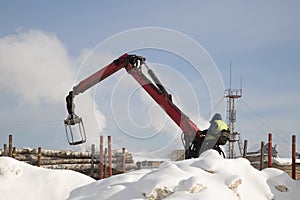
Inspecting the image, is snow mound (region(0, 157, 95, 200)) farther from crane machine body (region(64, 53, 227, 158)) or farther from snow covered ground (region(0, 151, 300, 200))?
crane machine body (region(64, 53, 227, 158))

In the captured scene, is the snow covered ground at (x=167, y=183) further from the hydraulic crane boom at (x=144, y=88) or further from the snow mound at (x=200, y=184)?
the hydraulic crane boom at (x=144, y=88)

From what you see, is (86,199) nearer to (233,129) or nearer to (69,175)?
(69,175)

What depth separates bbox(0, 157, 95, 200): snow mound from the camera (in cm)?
723

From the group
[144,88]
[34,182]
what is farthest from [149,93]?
[34,182]

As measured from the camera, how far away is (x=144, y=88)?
1300cm

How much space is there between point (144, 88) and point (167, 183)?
7.24 m

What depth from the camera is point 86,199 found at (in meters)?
6.41

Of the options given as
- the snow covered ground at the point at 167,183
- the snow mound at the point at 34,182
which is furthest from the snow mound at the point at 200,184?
the snow mound at the point at 34,182

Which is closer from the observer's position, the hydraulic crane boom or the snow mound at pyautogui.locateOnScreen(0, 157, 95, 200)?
the snow mound at pyautogui.locateOnScreen(0, 157, 95, 200)

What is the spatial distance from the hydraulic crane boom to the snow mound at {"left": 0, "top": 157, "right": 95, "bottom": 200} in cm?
468

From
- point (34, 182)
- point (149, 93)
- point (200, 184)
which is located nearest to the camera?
point (200, 184)

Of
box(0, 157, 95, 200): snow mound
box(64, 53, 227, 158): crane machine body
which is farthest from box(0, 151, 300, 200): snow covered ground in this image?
box(64, 53, 227, 158): crane machine body

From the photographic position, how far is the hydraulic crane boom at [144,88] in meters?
12.2

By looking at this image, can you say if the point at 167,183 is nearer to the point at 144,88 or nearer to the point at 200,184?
the point at 200,184
